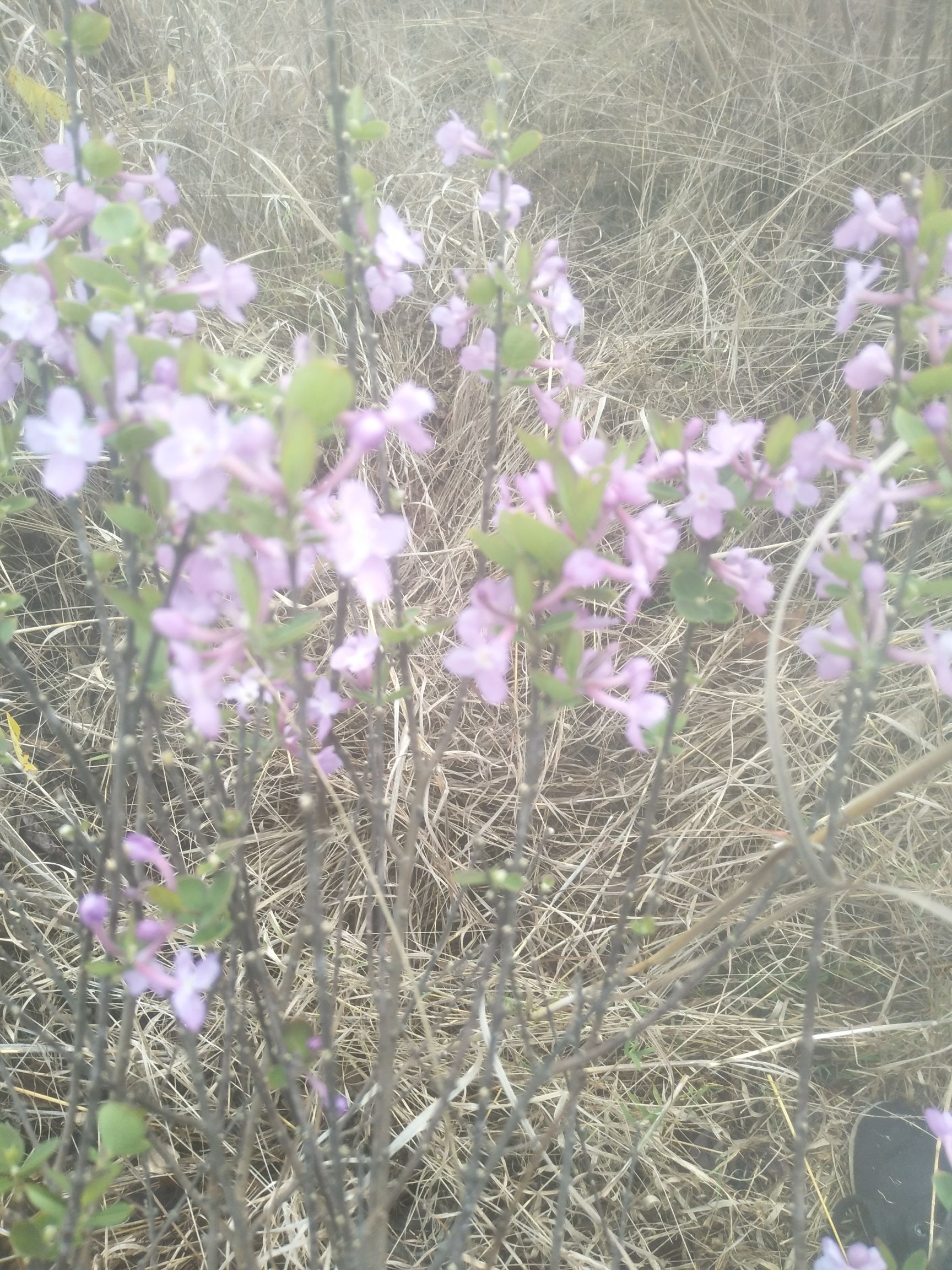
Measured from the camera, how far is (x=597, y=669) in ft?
2.38

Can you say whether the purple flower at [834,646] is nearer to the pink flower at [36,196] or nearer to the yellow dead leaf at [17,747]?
the pink flower at [36,196]

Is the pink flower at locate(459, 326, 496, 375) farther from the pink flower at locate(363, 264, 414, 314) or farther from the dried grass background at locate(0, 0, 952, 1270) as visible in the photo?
the dried grass background at locate(0, 0, 952, 1270)

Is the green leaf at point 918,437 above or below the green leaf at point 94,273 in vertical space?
below

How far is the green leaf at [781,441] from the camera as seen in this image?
784 mm

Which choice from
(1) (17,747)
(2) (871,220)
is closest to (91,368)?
(2) (871,220)

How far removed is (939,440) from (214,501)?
0.57 metres

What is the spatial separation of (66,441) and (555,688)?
418 millimetres

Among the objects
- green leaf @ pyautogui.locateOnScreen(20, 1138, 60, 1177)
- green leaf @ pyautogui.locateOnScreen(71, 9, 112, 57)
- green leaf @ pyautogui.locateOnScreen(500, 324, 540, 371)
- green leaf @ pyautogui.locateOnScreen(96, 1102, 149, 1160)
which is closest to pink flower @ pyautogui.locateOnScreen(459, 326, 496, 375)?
green leaf @ pyautogui.locateOnScreen(500, 324, 540, 371)

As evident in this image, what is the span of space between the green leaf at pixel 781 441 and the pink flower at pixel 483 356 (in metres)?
0.32

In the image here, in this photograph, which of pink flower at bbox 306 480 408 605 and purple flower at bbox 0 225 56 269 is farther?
purple flower at bbox 0 225 56 269

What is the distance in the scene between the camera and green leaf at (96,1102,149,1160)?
717 millimetres

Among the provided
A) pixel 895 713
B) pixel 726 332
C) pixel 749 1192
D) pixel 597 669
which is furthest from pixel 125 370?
pixel 726 332

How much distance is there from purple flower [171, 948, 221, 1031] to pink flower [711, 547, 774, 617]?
59cm

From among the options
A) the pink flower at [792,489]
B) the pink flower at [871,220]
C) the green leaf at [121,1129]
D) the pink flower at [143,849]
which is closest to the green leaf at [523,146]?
the pink flower at [871,220]
